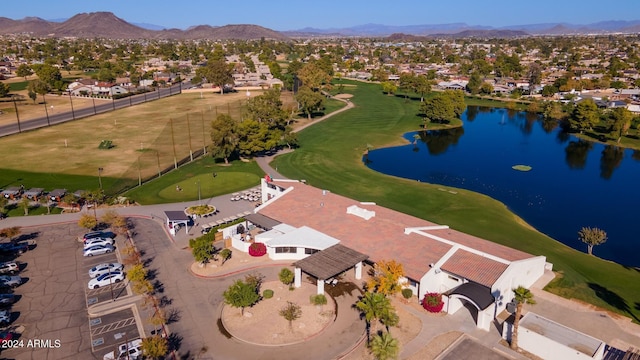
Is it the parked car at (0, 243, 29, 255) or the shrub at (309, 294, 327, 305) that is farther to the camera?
the parked car at (0, 243, 29, 255)

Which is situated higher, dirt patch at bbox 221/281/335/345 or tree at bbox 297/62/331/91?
tree at bbox 297/62/331/91

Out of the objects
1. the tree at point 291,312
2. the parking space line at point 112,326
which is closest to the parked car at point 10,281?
the parking space line at point 112,326

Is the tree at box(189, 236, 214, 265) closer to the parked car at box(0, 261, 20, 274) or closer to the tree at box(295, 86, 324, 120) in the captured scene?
the parked car at box(0, 261, 20, 274)

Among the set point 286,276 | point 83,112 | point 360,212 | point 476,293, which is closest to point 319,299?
point 286,276

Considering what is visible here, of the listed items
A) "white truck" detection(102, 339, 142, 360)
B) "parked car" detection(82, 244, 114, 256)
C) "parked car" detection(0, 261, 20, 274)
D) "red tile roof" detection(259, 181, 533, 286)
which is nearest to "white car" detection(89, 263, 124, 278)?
"parked car" detection(82, 244, 114, 256)

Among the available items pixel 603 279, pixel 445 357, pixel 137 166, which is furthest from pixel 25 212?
pixel 603 279

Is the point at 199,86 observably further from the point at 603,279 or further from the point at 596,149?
the point at 603,279

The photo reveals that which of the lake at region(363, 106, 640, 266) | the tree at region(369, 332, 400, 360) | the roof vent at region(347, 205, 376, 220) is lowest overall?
the lake at region(363, 106, 640, 266)
